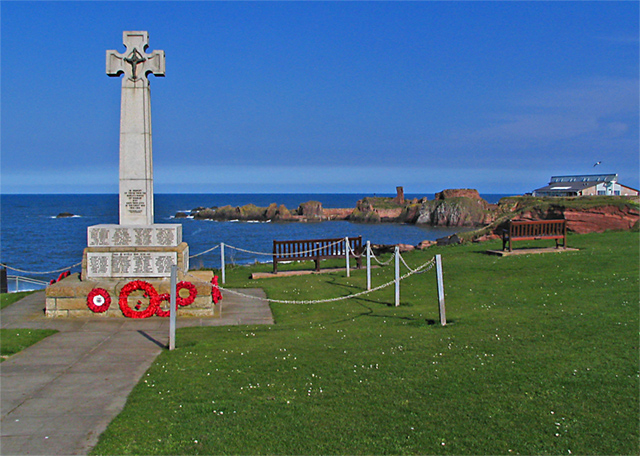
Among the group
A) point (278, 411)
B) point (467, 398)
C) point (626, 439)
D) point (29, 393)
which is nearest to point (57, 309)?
point (29, 393)

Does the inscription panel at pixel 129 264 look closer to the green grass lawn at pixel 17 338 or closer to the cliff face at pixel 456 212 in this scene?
the green grass lawn at pixel 17 338

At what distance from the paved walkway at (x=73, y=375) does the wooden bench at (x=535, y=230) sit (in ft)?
39.9

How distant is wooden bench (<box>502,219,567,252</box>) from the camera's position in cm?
1941

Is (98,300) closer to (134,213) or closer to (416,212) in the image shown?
(134,213)

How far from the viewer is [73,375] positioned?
674 cm

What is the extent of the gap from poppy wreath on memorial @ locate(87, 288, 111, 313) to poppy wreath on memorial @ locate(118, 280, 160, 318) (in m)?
0.30

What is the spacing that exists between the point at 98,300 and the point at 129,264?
112 cm

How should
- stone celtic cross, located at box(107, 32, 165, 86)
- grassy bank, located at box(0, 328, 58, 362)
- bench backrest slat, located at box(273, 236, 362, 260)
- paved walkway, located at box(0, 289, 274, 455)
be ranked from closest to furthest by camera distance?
1. paved walkway, located at box(0, 289, 274, 455)
2. grassy bank, located at box(0, 328, 58, 362)
3. stone celtic cross, located at box(107, 32, 165, 86)
4. bench backrest slat, located at box(273, 236, 362, 260)

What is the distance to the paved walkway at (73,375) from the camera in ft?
15.9

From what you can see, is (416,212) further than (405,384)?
Yes

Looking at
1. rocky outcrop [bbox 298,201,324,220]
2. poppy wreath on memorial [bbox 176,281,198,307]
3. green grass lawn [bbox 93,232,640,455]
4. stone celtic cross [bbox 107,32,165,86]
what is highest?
stone celtic cross [bbox 107,32,165,86]

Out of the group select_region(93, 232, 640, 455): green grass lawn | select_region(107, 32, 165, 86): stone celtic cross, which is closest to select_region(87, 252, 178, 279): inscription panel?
select_region(93, 232, 640, 455): green grass lawn

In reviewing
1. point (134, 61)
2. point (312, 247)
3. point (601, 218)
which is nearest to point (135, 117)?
point (134, 61)

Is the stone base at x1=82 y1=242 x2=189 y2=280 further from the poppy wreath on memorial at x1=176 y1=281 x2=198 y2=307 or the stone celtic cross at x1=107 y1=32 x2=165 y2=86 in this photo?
the stone celtic cross at x1=107 y1=32 x2=165 y2=86
